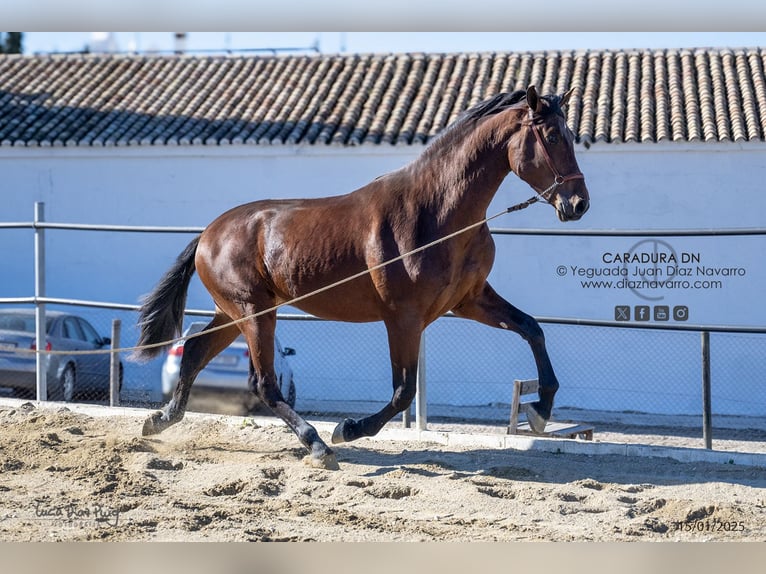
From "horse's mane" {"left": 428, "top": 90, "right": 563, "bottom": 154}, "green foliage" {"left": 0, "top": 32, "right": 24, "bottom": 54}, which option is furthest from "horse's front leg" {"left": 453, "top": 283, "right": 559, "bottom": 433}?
"green foliage" {"left": 0, "top": 32, "right": 24, "bottom": 54}

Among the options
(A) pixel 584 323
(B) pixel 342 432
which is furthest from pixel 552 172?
(B) pixel 342 432

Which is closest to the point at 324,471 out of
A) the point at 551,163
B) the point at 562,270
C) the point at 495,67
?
the point at 551,163

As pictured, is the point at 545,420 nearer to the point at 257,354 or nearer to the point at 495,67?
the point at 257,354

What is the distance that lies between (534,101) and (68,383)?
354 inches

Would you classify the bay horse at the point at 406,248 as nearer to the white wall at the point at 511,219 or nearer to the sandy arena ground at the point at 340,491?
the sandy arena ground at the point at 340,491

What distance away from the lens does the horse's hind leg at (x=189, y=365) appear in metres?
7.79

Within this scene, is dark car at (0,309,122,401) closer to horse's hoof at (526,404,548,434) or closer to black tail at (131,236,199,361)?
black tail at (131,236,199,361)

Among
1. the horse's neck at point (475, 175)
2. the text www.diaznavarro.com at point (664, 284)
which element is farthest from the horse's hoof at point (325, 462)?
the text www.diaznavarro.com at point (664, 284)

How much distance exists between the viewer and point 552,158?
640 cm

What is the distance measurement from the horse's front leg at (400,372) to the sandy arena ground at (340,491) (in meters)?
0.32

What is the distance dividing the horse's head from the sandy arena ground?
1.85m

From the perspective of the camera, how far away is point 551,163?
21.0 feet

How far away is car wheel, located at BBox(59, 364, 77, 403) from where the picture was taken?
12878 millimetres

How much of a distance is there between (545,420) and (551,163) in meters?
1.80
